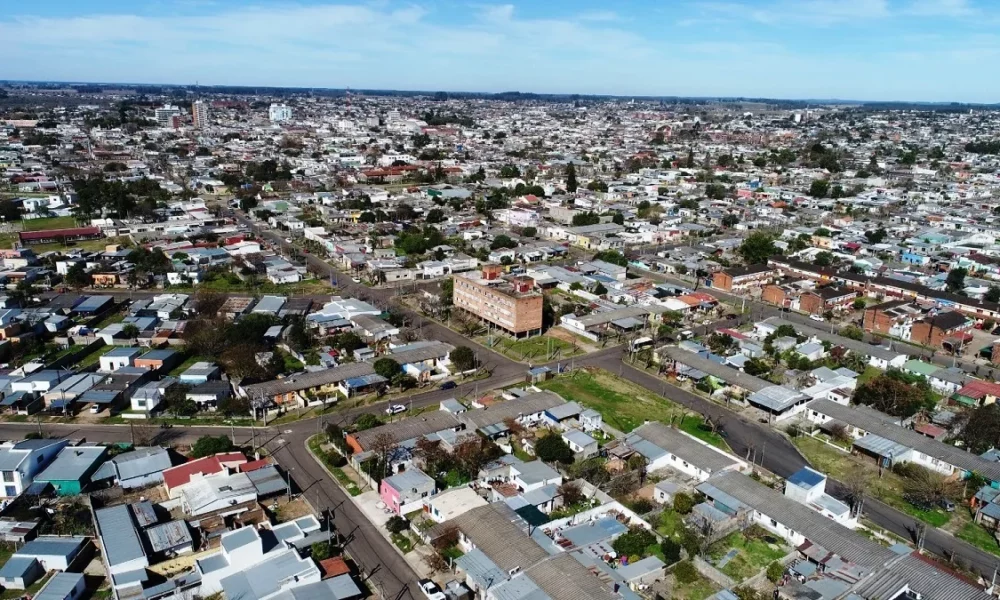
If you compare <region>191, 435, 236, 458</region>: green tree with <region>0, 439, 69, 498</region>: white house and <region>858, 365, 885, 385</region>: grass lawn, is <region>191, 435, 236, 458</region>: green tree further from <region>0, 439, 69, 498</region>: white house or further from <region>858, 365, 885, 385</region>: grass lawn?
<region>858, 365, 885, 385</region>: grass lawn

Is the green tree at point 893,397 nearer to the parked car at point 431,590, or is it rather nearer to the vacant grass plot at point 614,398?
the vacant grass plot at point 614,398

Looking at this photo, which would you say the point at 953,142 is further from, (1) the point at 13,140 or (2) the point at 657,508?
(1) the point at 13,140

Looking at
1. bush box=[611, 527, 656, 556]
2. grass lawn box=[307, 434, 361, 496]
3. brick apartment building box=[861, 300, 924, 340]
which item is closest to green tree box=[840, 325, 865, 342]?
brick apartment building box=[861, 300, 924, 340]

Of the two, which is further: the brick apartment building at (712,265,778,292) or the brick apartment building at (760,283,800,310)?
the brick apartment building at (712,265,778,292)

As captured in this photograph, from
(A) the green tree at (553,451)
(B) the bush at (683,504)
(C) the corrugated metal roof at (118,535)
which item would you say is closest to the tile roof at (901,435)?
(B) the bush at (683,504)

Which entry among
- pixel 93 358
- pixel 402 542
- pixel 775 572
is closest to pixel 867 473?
pixel 775 572

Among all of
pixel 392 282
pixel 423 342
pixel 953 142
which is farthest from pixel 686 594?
pixel 953 142
